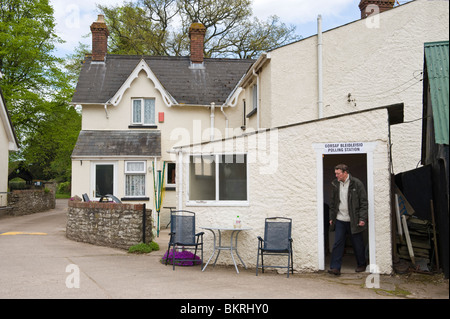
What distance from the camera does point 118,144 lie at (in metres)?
19.2

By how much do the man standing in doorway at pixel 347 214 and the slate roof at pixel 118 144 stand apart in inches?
431

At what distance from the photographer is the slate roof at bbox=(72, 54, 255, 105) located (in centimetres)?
2059

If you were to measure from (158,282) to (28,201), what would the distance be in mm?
18561

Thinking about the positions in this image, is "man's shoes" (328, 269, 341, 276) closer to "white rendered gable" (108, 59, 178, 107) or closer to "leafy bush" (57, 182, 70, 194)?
"white rendered gable" (108, 59, 178, 107)

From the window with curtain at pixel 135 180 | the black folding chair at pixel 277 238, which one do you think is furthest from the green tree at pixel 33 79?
the black folding chair at pixel 277 238

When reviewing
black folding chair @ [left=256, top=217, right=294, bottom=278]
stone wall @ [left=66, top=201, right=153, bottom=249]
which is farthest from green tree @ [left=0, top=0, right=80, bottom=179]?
black folding chair @ [left=256, top=217, right=294, bottom=278]

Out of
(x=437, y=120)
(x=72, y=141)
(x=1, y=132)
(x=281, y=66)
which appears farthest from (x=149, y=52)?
(x=437, y=120)

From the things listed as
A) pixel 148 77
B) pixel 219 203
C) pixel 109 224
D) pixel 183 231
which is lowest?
pixel 109 224

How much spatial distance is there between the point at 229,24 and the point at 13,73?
1477 cm

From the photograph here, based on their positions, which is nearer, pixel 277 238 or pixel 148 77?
pixel 277 238

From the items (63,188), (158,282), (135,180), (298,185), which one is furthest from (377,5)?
(63,188)

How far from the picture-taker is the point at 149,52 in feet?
108

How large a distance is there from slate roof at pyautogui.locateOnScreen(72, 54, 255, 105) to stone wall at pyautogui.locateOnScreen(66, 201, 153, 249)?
724cm

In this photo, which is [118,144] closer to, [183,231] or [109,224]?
[109,224]
